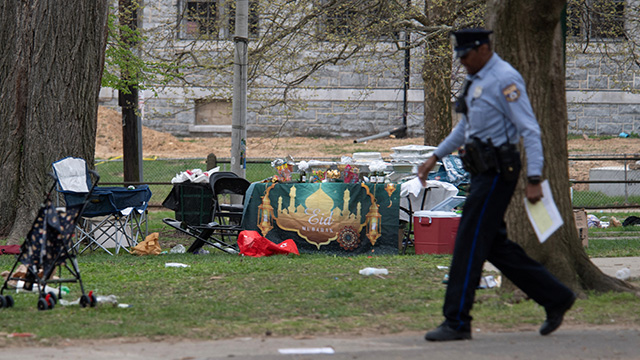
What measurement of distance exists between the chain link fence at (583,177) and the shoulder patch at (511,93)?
12921 millimetres

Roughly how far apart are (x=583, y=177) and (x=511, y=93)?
58.3ft

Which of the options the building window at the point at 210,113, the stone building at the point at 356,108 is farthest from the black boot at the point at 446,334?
the building window at the point at 210,113

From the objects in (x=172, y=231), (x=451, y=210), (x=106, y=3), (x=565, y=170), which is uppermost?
(x=106, y=3)

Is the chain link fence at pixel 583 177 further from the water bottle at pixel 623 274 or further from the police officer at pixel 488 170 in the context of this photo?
the police officer at pixel 488 170

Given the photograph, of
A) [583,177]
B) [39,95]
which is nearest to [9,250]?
[39,95]

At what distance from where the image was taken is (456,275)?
4988mm

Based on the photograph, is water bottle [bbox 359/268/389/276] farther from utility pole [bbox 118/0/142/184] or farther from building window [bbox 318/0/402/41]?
utility pole [bbox 118/0/142/184]

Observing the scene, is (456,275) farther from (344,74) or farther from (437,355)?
(344,74)

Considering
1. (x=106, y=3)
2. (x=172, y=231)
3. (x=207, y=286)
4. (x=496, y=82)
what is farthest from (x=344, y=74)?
(x=496, y=82)

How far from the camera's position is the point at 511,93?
15.9ft

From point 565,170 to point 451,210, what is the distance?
4882mm

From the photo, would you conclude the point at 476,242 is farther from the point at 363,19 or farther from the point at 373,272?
the point at 363,19

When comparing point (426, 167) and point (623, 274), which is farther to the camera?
point (623, 274)

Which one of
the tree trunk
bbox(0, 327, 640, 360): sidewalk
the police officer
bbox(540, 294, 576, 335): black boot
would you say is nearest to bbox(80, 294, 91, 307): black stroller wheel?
bbox(0, 327, 640, 360): sidewalk
